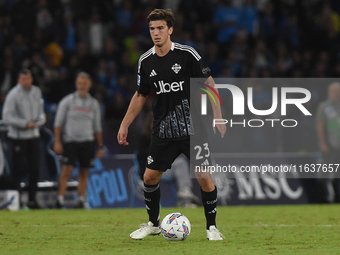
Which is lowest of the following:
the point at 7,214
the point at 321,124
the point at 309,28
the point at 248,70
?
the point at 7,214

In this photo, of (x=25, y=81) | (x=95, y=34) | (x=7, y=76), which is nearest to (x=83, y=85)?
(x=25, y=81)

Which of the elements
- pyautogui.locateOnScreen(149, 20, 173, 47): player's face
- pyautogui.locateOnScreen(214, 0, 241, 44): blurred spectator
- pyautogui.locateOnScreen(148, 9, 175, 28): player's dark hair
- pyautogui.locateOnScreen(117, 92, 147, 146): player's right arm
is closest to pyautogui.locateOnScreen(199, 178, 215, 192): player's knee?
pyautogui.locateOnScreen(117, 92, 147, 146): player's right arm

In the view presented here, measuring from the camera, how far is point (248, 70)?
43.4ft

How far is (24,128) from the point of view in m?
9.66

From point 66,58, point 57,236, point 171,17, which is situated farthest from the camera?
point 66,58

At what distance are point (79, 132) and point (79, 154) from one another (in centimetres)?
38

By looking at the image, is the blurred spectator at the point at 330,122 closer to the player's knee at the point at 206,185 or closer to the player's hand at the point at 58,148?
the player's hand at the point at 58,148

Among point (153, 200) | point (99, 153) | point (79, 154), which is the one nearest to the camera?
point (153, 200)

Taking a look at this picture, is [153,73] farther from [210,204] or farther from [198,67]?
[210,204]

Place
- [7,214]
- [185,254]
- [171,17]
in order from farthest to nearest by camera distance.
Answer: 1. [7,214]
2. [171,17]
3. [185,254]

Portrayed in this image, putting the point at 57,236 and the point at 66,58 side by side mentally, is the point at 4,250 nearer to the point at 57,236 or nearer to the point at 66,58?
the point at 57,236

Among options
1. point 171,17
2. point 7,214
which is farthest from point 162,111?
point 7,214

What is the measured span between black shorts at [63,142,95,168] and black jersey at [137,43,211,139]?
14.0 ft

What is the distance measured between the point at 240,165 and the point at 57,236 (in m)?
4.71
